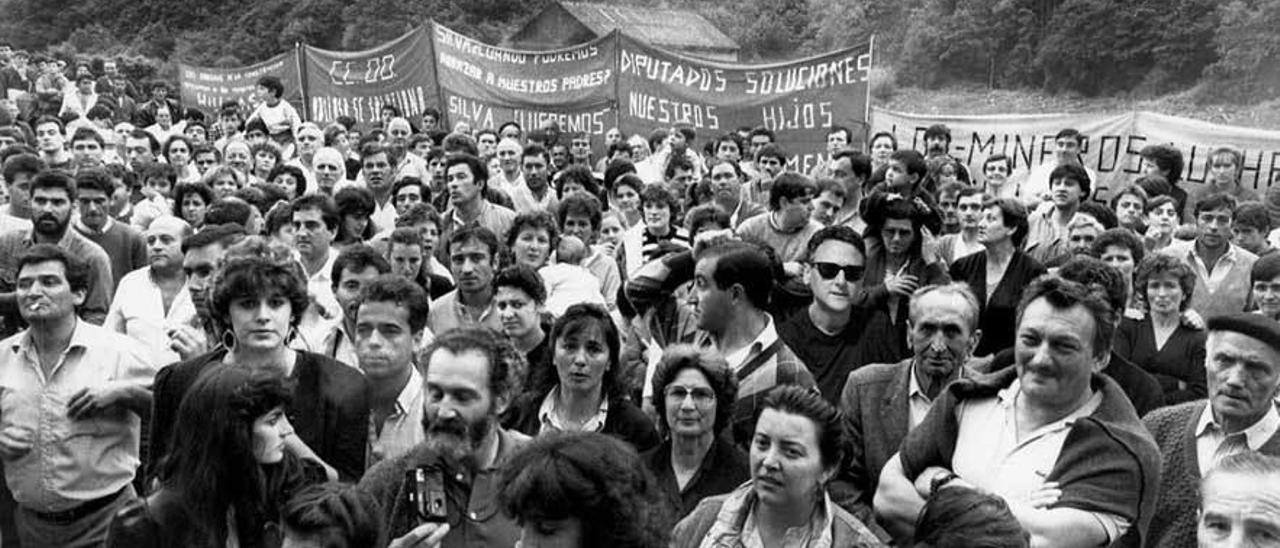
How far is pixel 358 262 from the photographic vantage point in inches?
222

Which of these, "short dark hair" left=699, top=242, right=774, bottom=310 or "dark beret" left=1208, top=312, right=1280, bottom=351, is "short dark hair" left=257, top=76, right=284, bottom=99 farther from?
"dark beret" left=1208, top=312, right=1280, bottom=351

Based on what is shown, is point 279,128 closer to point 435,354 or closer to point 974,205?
point 974,205

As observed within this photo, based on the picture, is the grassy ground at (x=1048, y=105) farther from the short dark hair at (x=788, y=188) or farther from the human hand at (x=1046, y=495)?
the human hand at (x=1046, y=495)

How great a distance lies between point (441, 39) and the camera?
16.5 meters

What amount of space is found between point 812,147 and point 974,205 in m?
5.49

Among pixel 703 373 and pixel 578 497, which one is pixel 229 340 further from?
pixel 578 497

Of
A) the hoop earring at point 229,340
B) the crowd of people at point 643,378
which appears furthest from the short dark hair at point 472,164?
the hoop earring at point 229,340

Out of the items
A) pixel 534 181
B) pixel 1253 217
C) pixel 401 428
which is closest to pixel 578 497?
pixel 401 428

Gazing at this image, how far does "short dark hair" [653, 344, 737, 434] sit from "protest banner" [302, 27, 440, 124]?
12.9m

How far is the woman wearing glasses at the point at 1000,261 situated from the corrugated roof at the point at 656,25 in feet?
60.5

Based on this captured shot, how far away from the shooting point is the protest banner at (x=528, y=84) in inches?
584

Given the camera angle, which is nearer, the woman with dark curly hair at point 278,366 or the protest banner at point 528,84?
the woman with dark curly hair at point 278,366

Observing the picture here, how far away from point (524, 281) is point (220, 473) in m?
2.31

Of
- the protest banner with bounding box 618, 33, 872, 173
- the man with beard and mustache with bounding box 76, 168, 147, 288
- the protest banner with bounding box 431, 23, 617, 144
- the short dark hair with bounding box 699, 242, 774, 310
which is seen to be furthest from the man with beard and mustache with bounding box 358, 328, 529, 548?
the protest banner with bounding box 431, 23, 617, 144
